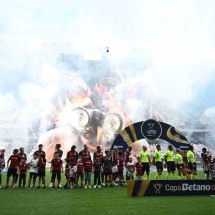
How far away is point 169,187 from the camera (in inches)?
427

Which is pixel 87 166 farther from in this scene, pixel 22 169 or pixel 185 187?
pixel 185 187

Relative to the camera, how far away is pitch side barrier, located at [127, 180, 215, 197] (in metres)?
10.7

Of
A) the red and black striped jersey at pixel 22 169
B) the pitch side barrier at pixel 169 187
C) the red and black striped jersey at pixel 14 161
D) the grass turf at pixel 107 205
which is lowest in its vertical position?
the grass turf at pixel 107 205

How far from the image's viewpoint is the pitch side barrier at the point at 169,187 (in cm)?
1074

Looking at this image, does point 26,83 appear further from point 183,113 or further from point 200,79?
point 200,79

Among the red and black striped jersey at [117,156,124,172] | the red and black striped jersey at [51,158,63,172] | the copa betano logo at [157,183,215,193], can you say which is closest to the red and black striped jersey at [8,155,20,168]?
the red and black striped jersey at [51,158,63,172]

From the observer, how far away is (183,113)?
164 ft

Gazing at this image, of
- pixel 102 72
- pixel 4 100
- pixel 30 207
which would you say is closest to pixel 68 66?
pixel 102 72

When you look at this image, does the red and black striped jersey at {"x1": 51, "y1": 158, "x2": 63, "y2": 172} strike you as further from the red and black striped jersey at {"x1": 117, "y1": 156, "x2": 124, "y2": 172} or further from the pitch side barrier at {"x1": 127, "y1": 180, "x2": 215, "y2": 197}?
the pitch side barrier at {"x1": 127, "y1": 180, "x2": 215, "y2": 197}

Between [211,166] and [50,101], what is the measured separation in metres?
31.4

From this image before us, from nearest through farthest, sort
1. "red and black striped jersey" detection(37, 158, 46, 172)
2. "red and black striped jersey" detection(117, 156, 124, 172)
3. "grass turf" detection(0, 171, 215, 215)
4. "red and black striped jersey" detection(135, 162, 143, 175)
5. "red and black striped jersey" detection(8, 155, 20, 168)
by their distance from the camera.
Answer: "grass turf" detection(0, 171, 215, 215)
"red and black striped jersey" detection(37, 158, 46, 172)
"red and black striped jersey" detection(8, 155, 20, 168)
"red and black striped jersey" detection(117, 156, 124, 172)
"red and black striped jersey" detection(135, 162, 143, 175)

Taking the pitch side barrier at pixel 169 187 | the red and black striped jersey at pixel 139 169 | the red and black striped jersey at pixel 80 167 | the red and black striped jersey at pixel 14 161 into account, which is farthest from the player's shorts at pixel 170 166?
the red and black striped jersey at pixel 14 161

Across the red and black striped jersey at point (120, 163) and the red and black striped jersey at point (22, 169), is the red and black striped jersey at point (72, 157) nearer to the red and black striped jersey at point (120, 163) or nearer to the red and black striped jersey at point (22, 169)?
the red and black striped jersey at point (22, 169)

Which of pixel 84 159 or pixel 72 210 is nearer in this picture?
pixel 72 210
